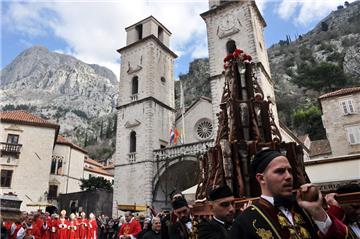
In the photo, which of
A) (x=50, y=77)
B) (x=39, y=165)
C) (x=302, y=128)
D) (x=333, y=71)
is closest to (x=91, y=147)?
(x=39, y=165)

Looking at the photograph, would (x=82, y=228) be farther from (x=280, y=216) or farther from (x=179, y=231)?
(x=280, y=216)

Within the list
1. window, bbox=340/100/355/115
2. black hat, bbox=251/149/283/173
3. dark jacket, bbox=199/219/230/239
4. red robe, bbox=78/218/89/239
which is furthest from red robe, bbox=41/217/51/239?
window, bbox=340/100/355/115

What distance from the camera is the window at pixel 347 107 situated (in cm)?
2386

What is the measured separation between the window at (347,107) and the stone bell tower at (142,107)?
1551 cm

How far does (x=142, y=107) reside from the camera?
85.6ft

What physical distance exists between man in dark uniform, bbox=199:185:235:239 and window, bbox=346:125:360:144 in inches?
964

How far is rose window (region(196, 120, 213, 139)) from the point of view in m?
26.6

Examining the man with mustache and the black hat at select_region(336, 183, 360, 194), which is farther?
the black hat at select_region(336, 183, 360, 194)

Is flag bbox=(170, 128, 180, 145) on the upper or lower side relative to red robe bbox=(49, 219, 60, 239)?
upper

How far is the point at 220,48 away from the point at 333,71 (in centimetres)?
4093

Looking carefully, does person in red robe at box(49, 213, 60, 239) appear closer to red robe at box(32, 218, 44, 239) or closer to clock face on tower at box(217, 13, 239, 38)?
red robe at box(32, 218, 44, 239)

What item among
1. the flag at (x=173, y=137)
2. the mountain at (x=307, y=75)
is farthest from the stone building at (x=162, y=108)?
the mountain at (x=307, y=75)

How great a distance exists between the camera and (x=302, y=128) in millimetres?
49094

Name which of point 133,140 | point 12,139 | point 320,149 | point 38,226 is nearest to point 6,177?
point 12,139
